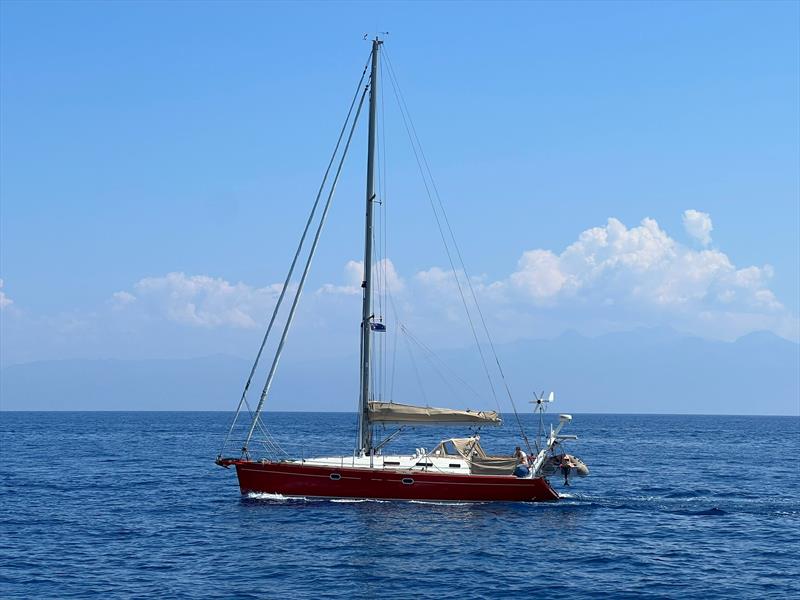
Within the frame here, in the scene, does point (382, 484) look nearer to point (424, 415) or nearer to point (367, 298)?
point (424, 415)

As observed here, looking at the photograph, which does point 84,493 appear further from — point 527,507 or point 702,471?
point 702,471

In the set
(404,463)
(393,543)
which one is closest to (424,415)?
(404,463)

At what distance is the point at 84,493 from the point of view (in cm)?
4906

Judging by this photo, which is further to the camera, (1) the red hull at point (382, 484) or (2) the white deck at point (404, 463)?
(2) the white deck at point (404, 463)

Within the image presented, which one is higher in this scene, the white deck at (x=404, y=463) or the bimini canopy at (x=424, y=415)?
the bimini canopy at (x=424, y=415)

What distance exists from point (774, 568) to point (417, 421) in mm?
16802

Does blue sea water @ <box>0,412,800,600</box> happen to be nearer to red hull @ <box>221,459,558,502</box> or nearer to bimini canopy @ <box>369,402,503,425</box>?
red hull @ <box>221,459,558,502</box>

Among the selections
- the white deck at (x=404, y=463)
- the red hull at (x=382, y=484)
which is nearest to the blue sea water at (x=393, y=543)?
the red hull at (x=382, y=484)

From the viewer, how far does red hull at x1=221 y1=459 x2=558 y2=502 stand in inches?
1615

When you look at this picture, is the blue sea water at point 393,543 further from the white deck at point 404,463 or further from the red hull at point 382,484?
the white deck at point 404,463

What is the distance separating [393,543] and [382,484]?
7125mm

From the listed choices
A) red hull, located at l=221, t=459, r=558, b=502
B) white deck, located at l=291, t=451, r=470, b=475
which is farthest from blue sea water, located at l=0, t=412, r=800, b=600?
white deck, located at l=291, t=451, r=470, b=475

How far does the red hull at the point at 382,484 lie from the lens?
135 feet

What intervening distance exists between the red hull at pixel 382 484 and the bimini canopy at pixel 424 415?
8.63ft
